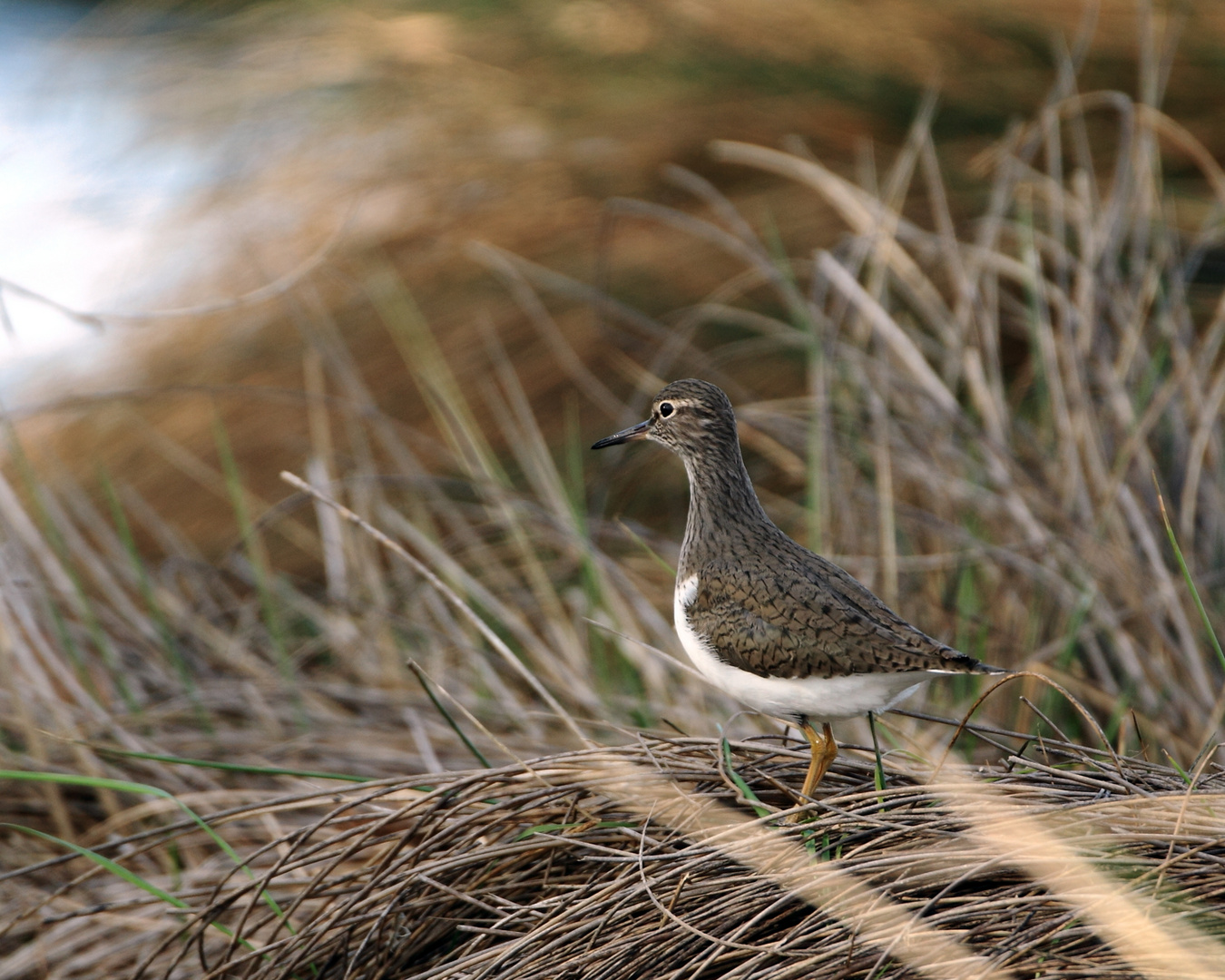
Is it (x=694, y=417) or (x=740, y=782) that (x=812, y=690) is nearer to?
(x=740, y=782)

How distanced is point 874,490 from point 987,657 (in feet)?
3.39

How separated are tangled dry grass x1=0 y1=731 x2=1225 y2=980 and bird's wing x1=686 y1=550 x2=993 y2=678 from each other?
226 millimetres

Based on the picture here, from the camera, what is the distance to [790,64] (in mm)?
6066

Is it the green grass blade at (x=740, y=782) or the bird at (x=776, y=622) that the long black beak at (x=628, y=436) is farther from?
the green grass blade at (x=740, y=782)

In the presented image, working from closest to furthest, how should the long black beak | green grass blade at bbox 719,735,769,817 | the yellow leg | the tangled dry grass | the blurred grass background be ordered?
the tangled dry grass → green grass blade at bbox 719,735,769,817 → the yellow leg → the long black beak → the blurred grass background

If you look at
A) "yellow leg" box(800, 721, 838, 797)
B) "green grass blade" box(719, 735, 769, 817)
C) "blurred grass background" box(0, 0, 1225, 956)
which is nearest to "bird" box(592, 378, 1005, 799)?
"yellow leg" box(800, 721, 838, 797)

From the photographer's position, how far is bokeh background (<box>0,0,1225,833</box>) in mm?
3895

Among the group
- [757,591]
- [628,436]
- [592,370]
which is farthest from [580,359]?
[757,591]

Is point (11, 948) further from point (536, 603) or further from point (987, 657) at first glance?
point (987, 657)

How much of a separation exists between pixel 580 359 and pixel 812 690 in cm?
369

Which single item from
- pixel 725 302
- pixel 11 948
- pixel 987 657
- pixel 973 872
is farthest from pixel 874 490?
pixel 11 948

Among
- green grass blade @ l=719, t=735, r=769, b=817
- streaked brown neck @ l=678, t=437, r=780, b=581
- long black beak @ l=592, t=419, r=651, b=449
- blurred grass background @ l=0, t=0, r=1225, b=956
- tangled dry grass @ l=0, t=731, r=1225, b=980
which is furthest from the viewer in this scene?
blurred grass background @ l=0, t=0, r=1225, b=956

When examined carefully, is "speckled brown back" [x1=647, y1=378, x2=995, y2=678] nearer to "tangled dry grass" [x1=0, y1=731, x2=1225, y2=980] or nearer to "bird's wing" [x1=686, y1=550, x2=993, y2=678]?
"bird's wing" [x1=686, y1=550, x2=993, y2=678]

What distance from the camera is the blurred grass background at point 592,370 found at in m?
3.86
